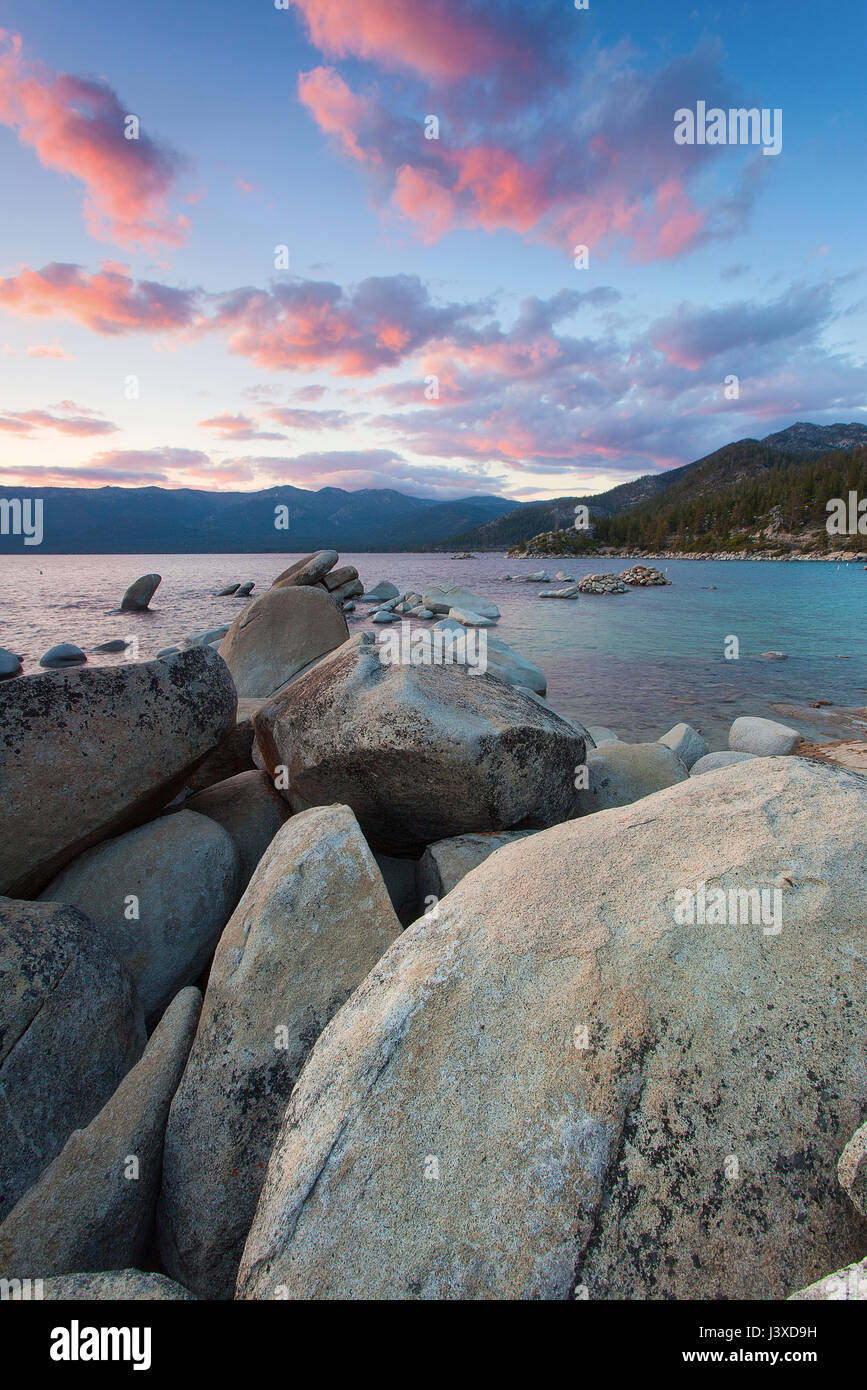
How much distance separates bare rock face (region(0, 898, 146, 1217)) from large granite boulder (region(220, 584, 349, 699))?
683cm

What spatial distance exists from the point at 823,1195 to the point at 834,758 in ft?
32.6

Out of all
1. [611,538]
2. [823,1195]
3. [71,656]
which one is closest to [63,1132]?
[823,1195]

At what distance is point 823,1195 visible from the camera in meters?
1.91

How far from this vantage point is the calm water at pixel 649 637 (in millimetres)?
15750

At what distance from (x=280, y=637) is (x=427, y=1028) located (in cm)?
892

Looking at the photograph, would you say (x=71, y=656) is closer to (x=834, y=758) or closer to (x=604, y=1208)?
(x=834, y=758)

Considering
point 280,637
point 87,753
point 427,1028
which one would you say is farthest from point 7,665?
point 427,1028

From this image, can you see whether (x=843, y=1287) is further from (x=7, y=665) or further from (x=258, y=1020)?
(x=7, y=665)

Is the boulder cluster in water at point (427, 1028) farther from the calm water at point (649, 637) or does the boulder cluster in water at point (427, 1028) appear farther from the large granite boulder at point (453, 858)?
the calm water at point (649, 637)

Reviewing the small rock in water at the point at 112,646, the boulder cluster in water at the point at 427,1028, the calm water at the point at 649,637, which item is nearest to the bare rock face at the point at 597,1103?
the boulder cluster in water at the point at 427,1028

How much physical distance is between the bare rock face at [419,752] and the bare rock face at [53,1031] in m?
1.86

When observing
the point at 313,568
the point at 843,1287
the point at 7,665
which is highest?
the point at 313,568

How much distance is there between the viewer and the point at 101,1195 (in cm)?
259

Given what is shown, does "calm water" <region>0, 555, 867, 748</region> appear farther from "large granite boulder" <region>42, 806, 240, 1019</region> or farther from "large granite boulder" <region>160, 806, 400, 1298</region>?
"large granite boulder" <region>160, 806, 400, 1298</region>
